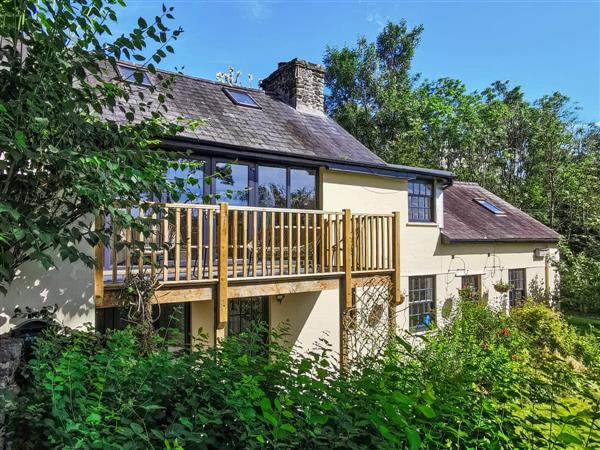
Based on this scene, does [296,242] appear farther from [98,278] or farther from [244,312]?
[98,278]

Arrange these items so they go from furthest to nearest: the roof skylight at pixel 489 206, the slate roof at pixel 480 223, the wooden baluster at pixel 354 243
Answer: the roof skylight at pixel 489 206 → the slate roof at pixel 480 223 → the wooden baluster at pixel 354 243

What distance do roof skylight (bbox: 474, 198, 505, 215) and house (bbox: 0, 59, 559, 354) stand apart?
88cm

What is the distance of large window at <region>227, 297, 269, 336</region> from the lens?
891 cm

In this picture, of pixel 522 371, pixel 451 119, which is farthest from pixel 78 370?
pixel 451 119

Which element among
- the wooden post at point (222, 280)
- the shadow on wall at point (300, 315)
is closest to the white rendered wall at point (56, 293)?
the wooden post at point (222, 280)

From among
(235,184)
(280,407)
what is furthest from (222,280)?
(280,407)

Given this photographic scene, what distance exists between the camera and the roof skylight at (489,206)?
15492 mm

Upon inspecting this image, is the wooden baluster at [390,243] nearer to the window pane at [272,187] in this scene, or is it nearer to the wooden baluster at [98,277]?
the window pane at [272,187]

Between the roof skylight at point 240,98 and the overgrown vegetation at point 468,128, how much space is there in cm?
1365

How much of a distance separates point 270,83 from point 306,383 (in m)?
11.8

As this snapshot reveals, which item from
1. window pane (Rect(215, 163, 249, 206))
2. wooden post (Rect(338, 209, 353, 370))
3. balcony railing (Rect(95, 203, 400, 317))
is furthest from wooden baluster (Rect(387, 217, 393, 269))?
window pane (Rect(215, 163, 249, 206))

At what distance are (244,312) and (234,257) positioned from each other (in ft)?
9.68

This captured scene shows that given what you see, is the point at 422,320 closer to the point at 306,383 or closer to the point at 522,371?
the point at 522,371

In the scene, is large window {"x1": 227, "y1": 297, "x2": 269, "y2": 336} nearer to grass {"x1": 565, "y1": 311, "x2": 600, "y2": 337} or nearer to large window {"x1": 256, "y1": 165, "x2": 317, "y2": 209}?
large window {"x1": 256, "y1": 165, "x2": 317, "y2": 209}
